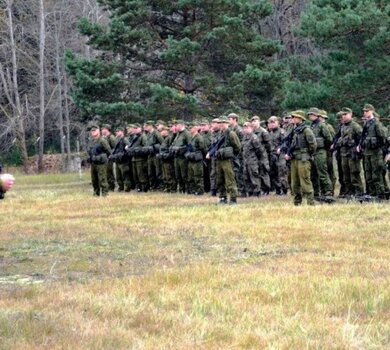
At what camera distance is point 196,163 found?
A: 20.7 meters

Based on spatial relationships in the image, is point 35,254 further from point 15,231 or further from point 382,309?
point 382,309

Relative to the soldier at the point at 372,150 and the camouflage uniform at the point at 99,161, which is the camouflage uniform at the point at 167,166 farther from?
the soldier at the point at 372,150

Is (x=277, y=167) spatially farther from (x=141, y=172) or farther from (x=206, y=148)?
(x=141, y=172)

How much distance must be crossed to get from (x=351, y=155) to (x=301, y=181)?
1.70 m

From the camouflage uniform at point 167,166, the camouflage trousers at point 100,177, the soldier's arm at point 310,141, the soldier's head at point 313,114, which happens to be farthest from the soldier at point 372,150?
the camouflage trousers at point 100,177

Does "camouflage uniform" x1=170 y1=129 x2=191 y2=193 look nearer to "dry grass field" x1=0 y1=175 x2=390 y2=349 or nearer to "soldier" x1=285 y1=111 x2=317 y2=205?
"soldier" x1=285 y1=111 x2=317 y2=205

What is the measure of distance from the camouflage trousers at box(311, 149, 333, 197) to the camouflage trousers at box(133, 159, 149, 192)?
25.5 feet

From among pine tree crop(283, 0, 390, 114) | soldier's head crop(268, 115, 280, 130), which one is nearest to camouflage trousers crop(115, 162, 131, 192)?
pine tree crop(283, 0, 390, 114)

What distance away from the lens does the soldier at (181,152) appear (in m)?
20.9

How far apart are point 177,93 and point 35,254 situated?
17544 millimetres

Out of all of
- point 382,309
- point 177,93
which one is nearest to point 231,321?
point 382,309

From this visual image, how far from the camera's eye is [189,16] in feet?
97.0

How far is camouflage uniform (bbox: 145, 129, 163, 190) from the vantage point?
2236cm

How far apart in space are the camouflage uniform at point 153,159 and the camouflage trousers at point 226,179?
550cm
